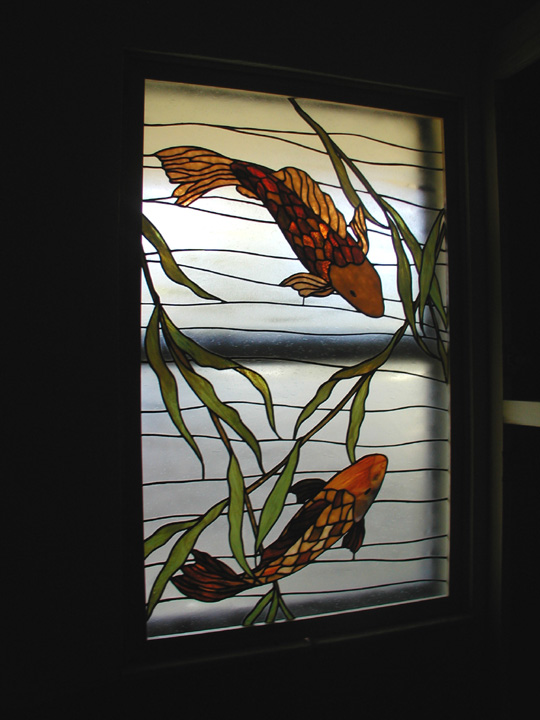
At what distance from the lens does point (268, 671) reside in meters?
1.13

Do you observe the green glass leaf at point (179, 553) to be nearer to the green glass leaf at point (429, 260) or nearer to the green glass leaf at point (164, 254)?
the green glass leaf at point (164, 254)

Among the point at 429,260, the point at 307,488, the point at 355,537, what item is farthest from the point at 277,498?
the point at 429,260

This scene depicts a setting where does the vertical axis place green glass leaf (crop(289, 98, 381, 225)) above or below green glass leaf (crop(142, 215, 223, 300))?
above

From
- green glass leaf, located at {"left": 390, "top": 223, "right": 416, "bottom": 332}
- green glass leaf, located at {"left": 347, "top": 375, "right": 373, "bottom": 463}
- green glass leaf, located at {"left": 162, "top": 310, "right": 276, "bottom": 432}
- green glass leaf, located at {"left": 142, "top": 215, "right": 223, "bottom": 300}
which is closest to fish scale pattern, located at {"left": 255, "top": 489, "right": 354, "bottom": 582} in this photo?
green glass leaf, located at {"left": 347, "top": 375, "right": 373, "bottom": 463}

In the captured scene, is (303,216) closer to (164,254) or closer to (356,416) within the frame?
(164,254)

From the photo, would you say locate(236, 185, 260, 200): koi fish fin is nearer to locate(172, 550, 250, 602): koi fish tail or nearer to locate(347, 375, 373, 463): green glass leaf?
locate(347, 375, 373, 463): green glass leaf

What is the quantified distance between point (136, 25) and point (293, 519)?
1211 mm

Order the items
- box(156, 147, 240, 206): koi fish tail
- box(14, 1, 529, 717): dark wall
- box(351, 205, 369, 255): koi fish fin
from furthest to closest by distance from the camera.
Result: box(351, 205, 369, 255): koi fish fin → box(156, 147, 240, 206): koi fish tail → box(14, 1, 529, 717): dark wall

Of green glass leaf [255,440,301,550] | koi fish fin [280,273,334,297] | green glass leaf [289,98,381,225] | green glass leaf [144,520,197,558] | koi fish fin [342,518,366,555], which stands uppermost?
green glass leaf [289,98,381,225]

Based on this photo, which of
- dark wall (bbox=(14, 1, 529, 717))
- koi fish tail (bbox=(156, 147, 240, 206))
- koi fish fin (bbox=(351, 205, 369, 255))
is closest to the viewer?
dark wall (bbox=(14, 1, 529, 717))

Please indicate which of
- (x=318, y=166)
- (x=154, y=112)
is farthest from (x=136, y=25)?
(x=318, y=166)

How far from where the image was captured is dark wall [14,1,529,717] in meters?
1.02

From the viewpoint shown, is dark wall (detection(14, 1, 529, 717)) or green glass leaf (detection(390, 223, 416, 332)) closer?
dark wall (detection(14, 1, 529, 717))

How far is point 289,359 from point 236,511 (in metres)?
0.39
